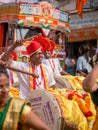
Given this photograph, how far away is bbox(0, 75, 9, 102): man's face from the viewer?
2.97 m

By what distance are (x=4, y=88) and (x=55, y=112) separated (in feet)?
6.60

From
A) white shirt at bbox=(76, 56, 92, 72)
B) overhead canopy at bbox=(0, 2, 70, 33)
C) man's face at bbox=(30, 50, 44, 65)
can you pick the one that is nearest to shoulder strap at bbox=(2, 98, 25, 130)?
man's face at bbox=(30, 50, 44, 65)

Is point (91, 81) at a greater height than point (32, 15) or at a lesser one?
greater

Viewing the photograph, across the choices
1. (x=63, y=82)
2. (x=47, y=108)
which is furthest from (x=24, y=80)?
(x=63, y=82)

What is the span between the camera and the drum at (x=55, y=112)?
494 centimetres

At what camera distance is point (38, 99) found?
5168 mm

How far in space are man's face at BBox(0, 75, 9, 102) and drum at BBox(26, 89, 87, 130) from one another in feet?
6.39

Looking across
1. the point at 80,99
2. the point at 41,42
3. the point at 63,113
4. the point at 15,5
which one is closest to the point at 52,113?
the point at 63,113

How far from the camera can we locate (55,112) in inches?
195

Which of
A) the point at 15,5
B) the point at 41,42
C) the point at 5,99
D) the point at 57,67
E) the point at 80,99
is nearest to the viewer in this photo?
the point at 5,99

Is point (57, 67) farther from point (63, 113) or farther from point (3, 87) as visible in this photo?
point (3, 87)

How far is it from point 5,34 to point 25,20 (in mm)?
822

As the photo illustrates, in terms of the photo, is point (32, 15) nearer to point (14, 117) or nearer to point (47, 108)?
point (47, 108)

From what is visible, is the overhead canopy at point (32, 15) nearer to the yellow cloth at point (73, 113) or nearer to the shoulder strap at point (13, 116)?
the yellow cloth at point (73, 113)
